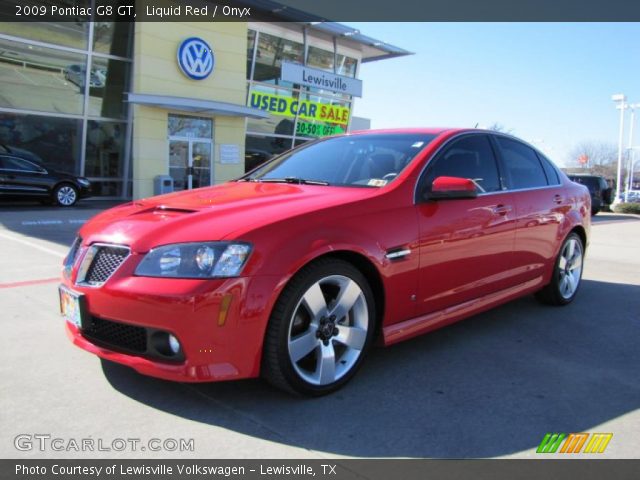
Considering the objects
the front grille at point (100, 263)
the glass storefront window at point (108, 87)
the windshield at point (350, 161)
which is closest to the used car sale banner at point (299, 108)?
the glass storefront window at point (108, 87)

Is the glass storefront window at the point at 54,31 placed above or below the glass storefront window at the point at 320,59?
below

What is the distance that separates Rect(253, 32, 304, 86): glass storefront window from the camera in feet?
71.1

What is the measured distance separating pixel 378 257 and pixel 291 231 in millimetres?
646

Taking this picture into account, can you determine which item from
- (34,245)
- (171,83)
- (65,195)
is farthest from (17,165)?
(34,245)

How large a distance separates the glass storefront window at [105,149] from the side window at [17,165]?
3.00 meters

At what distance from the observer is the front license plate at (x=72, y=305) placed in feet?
9.80

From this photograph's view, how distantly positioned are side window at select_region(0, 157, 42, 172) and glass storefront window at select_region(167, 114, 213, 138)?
4.60 meters

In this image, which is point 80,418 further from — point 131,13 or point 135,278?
point 131,13

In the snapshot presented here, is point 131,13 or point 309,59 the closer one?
point 131,13

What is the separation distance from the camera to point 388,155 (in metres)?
3.97

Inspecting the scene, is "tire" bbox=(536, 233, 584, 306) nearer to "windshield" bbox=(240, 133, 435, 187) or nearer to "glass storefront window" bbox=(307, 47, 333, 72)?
"windshield" bbox=(240, 133, 435, 187)

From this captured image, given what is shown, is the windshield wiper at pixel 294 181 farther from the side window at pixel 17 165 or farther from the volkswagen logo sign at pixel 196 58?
the volkswagen logo sign at pixel 196 58

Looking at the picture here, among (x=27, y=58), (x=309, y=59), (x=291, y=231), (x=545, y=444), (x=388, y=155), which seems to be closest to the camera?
(x=545, y=444)

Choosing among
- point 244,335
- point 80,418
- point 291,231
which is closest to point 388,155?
point 291,231
